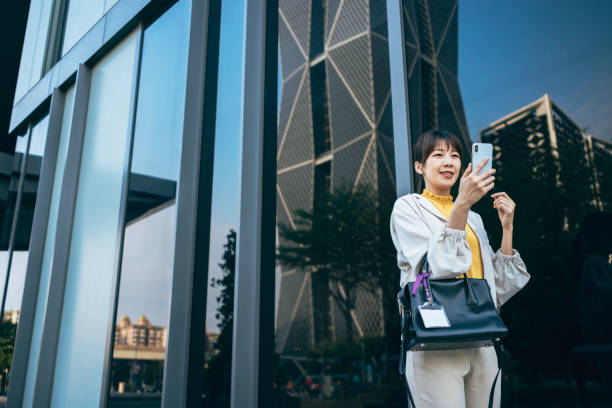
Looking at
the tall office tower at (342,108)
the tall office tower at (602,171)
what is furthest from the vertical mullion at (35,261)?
the tall office tower at (602,171)

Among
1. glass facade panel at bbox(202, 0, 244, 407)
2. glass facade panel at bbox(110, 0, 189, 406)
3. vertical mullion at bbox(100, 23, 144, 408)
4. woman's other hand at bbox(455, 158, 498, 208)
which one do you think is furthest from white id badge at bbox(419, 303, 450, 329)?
vertical mullion at bbox(100, 23, 144, 408)

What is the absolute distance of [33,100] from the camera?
24.3 feet

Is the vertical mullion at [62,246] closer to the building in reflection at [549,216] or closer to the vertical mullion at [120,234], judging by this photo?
the vertical mullion at [120,234]

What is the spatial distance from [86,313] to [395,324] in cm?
351

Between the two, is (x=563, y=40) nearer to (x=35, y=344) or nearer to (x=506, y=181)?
(x=506, y=181)

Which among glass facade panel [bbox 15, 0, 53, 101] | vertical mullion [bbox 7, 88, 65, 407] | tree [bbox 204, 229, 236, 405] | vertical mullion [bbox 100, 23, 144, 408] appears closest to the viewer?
tree [bbox 204, 229, 236, 405]

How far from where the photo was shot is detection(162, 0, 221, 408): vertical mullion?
3.38 m

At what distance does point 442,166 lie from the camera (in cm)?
174

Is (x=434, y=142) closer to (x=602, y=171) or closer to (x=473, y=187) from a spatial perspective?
(x=473, y=187)

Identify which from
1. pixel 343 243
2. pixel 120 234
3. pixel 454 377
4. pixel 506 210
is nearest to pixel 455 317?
pixel 454 377

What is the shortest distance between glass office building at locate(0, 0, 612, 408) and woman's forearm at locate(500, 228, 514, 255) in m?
0.28

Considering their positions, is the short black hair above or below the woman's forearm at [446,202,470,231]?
above

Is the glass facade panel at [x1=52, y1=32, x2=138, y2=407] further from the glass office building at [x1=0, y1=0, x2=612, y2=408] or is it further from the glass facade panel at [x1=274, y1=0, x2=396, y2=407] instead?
the glass facade panel at [x1=274, y1=0, x2=396, y2=407]

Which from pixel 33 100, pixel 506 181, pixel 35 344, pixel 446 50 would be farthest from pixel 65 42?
pixel 506 181
